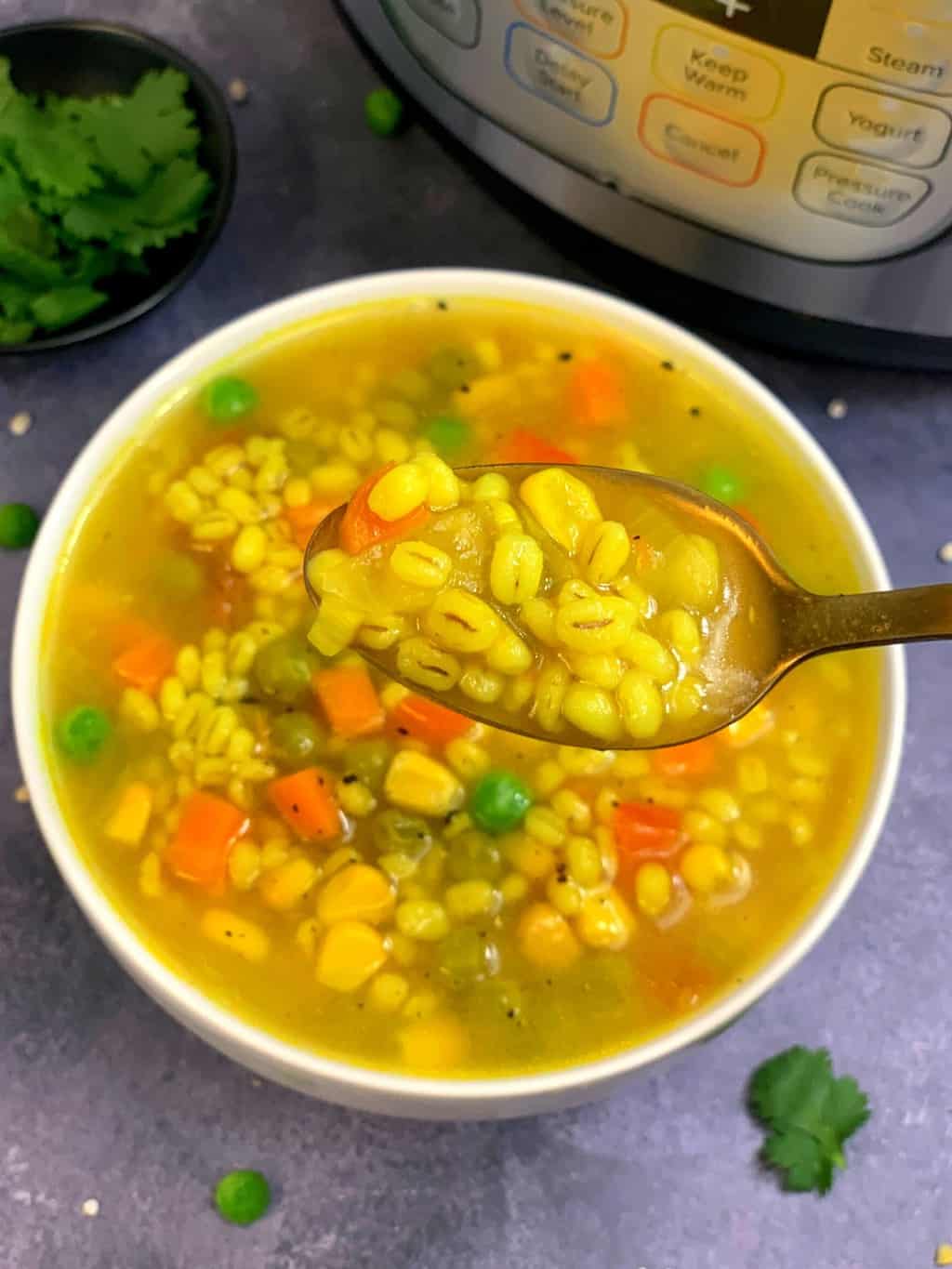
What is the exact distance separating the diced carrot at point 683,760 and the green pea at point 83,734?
0.65m

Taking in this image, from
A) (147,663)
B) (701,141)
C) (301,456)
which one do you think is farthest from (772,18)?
(147,663)

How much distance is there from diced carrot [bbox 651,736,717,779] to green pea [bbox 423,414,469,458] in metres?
0.48

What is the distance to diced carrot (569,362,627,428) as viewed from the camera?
5.22ft

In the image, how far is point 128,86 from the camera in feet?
6.02

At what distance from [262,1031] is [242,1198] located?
253 mm

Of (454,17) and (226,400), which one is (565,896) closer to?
(226,400)

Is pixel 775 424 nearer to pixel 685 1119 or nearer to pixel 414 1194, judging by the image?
pixel 685 1119

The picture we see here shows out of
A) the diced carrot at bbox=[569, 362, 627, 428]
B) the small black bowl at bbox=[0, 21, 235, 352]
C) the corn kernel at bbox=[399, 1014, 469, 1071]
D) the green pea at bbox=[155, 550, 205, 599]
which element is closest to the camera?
the corn kernel at bbox=[399, 1014, 469, 1071]

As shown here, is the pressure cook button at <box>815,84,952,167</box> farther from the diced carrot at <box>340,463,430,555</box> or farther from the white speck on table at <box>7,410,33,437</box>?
the white speck on table at <box>7,410,33,437</box>

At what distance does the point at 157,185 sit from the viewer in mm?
1752

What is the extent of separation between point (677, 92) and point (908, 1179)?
49.9 inches

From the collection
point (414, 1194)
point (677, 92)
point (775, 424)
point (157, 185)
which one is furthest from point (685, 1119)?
point (157, 185)

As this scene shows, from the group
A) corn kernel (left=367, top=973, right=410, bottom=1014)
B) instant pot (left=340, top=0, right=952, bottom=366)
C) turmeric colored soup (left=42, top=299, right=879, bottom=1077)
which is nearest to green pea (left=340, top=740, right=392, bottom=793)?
turmeric colored soup (left=42, top=299, right=879, bottom=1077)

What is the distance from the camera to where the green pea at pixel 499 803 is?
53.5 inches
